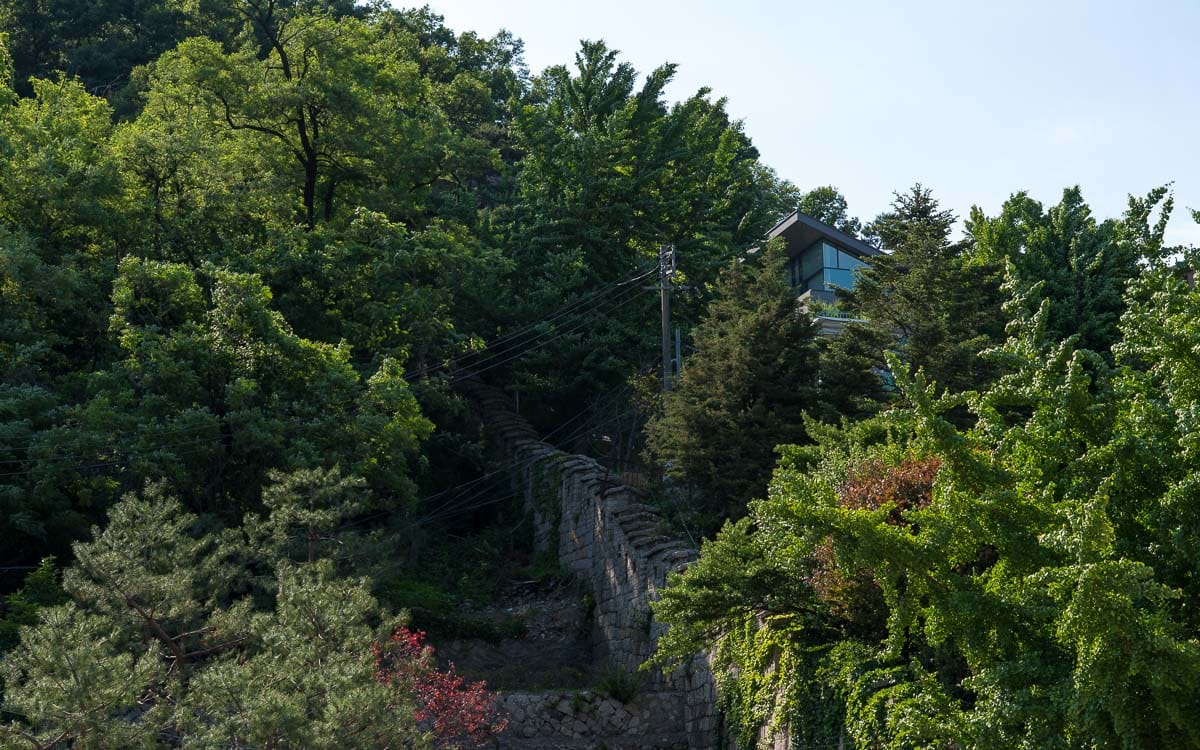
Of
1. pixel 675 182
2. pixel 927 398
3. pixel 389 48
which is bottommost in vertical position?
pixel 927 398

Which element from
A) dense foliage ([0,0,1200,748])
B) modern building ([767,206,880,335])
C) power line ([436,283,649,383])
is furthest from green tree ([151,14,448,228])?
modern building ([767,206,880,335])

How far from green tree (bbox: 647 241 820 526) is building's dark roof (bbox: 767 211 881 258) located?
41.6 feet

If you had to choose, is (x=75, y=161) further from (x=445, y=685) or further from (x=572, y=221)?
(x=445, y=685)

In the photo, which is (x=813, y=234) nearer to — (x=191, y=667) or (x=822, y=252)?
(x=822, y=252)

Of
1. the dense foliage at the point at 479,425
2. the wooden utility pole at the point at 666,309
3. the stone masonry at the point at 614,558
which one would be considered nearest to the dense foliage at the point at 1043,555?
the dense foliage at the point at 479,425

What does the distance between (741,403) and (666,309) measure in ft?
16.8

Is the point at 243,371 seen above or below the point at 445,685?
above

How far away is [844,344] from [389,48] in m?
22.3

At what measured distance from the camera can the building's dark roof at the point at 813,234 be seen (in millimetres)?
33438

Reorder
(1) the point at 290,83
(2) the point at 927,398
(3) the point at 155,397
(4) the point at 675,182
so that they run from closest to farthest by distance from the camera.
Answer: (2) the point at 927,398
(3) the point at 155,397
(1) the point at 290,83
(4) the point at 675,182

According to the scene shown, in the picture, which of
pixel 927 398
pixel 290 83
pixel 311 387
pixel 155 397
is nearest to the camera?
pixel 927 398

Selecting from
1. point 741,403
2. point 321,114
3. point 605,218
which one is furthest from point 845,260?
point 741,403

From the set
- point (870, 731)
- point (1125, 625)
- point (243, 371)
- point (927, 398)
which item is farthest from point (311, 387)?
point (1125, 625)

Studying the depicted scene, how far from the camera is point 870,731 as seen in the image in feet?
A: 38.1
